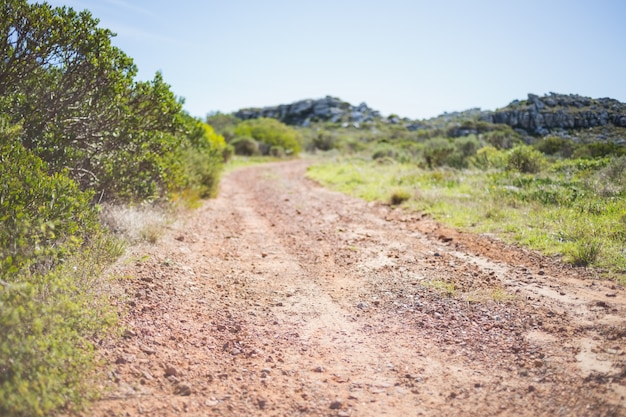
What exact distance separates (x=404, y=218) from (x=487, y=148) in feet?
29.5

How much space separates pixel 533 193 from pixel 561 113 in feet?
24.0

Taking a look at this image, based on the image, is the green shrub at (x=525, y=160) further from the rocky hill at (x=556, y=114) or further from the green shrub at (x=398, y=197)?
the green shrub at (x=398, y=197)

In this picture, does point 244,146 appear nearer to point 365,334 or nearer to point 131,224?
point 131,224

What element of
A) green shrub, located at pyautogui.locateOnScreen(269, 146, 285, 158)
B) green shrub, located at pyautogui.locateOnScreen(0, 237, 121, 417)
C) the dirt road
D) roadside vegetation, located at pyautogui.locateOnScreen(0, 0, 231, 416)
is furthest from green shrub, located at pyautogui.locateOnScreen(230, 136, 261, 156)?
green shrub, located at pyautogui.locateOnScreen(0, 237, 121, 417)

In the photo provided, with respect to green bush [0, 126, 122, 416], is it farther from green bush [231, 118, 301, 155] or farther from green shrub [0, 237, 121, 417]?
green bush [231, 118, 301, 155]

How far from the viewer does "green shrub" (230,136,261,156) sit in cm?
4221

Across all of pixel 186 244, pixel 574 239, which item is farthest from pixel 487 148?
pixel 186 244

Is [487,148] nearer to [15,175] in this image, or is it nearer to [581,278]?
[581,278]

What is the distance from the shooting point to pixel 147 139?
7746 millimetres

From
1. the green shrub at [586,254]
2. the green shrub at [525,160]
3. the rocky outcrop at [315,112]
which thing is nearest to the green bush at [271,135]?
the green shrub at [525,160]

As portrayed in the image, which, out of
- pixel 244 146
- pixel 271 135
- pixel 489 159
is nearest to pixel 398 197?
pixel 489 159

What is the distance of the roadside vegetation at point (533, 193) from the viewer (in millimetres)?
6684

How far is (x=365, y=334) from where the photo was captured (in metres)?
4.30

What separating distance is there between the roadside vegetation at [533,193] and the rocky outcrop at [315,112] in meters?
81.4
